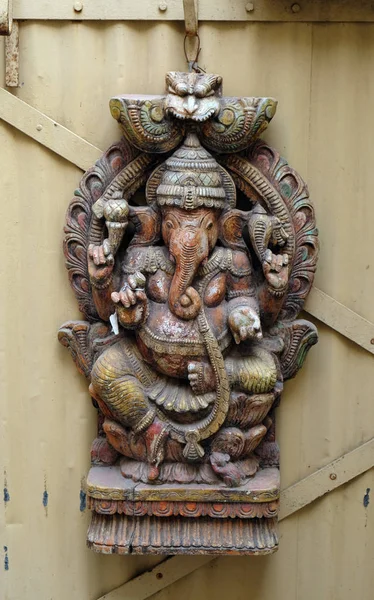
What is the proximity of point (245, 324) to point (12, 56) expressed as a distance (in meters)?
1.05

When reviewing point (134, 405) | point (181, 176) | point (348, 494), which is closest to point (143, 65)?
point (181, 176)

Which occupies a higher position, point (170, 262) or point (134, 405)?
point (170, 262)

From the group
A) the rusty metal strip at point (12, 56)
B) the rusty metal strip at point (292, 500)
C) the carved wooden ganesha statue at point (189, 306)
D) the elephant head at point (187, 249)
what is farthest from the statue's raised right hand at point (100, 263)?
the rusty metal strip at point (292, 500)

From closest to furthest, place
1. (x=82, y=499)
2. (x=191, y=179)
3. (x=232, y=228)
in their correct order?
1. (x=191, y=179)
2. (x=232, y=228)
3. (x=82, y=499)

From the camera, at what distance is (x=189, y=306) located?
2398 millimetres

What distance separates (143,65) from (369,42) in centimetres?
67

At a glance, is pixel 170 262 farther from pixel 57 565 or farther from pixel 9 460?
pixel 57 565

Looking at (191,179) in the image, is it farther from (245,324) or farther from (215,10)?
(215,10)

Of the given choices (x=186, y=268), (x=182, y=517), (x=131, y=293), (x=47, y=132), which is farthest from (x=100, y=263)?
(x=182, y=517)

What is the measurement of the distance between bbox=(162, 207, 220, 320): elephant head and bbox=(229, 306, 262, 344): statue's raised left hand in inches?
4.3

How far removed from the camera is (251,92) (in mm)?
2535

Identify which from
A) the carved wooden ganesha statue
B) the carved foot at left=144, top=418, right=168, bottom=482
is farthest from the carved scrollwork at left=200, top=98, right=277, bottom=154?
the carved foot at left=144, top=418, right=168, bottom=482

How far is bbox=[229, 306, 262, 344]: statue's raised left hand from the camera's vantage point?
7.75ft

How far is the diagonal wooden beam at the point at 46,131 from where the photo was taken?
Answer: 100 inches
